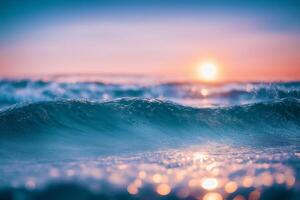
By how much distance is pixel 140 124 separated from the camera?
7.76 meters

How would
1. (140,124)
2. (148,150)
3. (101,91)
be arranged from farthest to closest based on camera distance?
(101,91) → (140,124) → (148,150)

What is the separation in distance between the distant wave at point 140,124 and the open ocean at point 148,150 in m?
0.02

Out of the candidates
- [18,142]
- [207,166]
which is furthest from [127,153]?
[18,142]

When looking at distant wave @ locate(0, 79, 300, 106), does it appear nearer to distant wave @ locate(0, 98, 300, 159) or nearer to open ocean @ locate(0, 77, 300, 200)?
open ocean @ locate(0, 77, 300, 200)

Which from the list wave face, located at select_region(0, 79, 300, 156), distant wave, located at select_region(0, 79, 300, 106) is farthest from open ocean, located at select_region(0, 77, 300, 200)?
distant wave, located at select_region(0, 79, 300, 106)

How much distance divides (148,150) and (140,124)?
6.82 ft

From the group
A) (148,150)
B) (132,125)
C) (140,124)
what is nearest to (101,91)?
(140,124)

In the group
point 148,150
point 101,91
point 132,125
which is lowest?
point 148,150

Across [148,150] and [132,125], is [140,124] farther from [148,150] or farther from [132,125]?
[148,150]

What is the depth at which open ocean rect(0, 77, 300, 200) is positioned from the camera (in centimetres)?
351

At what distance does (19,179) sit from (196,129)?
463 cm

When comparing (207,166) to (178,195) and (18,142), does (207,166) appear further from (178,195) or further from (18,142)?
(18,142)

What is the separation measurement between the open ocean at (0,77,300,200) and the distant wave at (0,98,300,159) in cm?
2

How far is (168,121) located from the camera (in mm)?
8055
